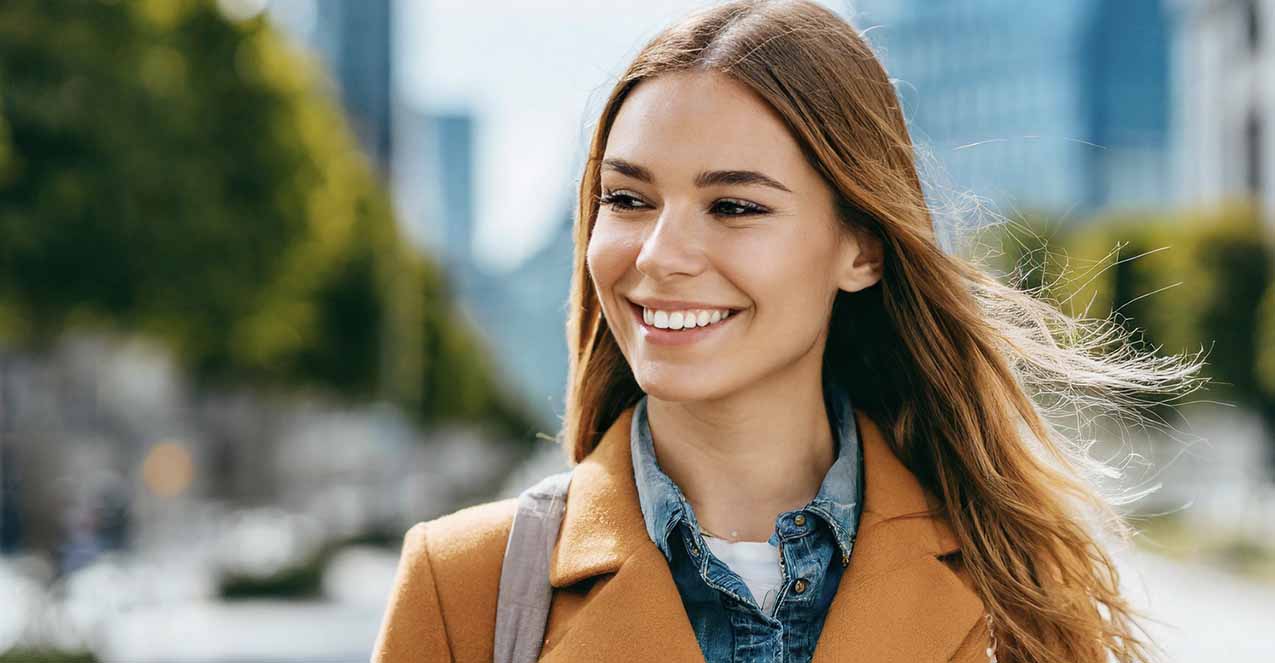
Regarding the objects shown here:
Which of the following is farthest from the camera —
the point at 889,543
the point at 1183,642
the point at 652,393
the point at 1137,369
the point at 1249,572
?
Result: the point at 1249,572

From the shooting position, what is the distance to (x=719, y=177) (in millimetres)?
2391

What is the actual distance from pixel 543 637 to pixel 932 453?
2.58ft

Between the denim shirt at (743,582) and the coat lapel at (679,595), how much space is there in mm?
33

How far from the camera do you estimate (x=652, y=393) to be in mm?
2467

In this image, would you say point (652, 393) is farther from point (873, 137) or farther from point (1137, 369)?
point (1137, 369)

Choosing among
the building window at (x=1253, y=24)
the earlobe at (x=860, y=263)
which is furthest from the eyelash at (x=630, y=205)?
the building window at (x=1253, y=24)

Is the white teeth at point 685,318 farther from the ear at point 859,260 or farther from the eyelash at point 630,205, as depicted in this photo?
the ear at point 859,260

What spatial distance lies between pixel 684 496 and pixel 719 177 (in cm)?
57

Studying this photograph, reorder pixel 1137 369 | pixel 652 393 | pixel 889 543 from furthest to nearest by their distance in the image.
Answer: pixel 1137 369, pixel 889 543, pixel 652 393

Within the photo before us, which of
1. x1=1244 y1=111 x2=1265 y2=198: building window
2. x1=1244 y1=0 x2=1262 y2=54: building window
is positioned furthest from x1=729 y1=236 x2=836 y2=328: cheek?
x1=1244 y1=111 x2=1265 y2=198: building window

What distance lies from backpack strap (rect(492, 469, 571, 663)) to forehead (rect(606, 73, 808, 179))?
608 millimetres

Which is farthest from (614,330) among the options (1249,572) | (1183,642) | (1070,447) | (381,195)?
(381,195)

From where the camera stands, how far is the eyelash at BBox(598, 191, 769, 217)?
2420 mm

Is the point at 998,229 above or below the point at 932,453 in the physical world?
above
